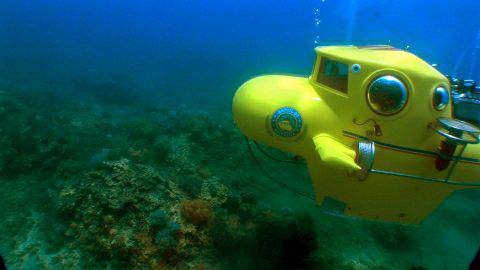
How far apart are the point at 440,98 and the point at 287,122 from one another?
182 cm

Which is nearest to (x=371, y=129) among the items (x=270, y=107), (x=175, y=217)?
(x=270, y=107)

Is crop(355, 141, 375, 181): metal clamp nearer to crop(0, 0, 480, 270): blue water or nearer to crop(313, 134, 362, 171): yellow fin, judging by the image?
crop(313, 134, 362, 171): yellow fin

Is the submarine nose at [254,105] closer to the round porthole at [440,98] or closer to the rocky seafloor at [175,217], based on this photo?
the rocky seafloor at [175,217]

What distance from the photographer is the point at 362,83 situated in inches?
137

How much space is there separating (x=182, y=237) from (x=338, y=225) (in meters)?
3.64

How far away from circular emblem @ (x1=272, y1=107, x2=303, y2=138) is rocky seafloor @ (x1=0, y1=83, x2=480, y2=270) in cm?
94

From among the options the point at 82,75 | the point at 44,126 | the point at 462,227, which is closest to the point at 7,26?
the point at 82,75

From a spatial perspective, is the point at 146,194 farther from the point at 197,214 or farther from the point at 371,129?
the point at 371,129

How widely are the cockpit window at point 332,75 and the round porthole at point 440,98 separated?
1012 millimetres

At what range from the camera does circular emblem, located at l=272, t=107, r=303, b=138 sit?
378cm

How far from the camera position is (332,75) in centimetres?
423

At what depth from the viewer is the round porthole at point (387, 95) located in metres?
3.28

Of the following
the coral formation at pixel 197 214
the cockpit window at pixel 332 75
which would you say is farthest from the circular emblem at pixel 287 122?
the coral formation at pixel 197 214

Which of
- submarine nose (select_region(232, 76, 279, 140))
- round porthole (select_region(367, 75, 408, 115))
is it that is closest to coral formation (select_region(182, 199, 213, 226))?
submarine nose (select_region(232, 76, 279, 140))
